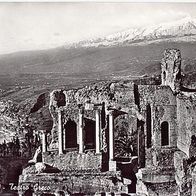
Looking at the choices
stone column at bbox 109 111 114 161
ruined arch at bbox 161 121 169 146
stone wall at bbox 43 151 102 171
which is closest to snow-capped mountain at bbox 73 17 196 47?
stone column at bbox 109 111 114 161

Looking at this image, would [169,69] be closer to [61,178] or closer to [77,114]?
[77,114]

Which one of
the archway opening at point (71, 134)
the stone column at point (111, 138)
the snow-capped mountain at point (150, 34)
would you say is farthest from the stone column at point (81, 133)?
the snow-capped mountain at point (150, 34)

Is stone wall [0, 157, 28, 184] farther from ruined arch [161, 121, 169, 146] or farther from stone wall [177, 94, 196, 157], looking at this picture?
stone wall [177, 94, 196, 157]

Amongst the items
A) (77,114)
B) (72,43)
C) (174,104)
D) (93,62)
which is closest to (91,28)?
(72,43)

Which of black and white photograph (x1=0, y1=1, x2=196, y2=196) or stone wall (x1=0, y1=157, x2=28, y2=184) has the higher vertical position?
black and white photograph (x1=0, y1=1, x2=196, y2=196)

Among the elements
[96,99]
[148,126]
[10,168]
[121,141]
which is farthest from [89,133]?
[10,168]

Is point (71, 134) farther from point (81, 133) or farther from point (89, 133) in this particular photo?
point (81, 133)

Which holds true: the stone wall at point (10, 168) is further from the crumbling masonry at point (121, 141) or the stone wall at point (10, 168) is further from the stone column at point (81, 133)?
the stone column at point (81, 133)
